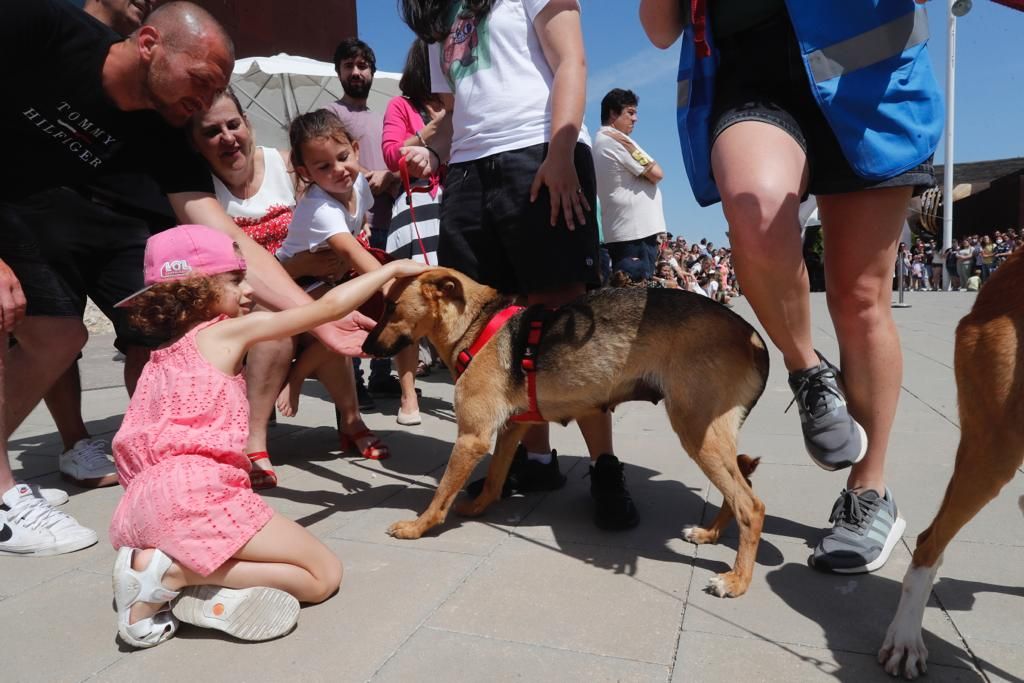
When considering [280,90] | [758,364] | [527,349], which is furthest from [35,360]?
[280,90]

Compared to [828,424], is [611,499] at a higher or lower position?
lower

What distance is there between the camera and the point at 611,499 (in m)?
2.85

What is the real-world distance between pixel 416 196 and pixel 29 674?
367 cm

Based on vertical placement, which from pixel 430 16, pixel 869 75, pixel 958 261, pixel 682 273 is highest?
pixel 430 16

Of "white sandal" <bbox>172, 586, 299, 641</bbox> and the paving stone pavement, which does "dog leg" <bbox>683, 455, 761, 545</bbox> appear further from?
"white sandal" <bbox>172, 586, 299, 641</bbox>

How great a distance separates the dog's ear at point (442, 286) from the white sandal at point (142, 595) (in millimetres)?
1552

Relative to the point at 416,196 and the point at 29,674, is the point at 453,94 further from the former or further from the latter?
the point at 29,674

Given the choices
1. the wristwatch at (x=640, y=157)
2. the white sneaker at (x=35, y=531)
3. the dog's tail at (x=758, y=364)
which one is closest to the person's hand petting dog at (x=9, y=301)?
the white sneaker at (x=35, y=531)

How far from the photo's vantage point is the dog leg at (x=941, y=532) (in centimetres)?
168

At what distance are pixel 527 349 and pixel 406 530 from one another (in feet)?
3.09

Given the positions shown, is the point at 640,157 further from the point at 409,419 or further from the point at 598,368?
the point at 598,368

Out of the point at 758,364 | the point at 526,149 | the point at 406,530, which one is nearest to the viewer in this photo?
the point at 758,364

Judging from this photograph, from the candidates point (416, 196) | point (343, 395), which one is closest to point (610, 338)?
point (343, 395)

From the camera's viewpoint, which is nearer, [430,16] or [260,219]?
[430,16]
